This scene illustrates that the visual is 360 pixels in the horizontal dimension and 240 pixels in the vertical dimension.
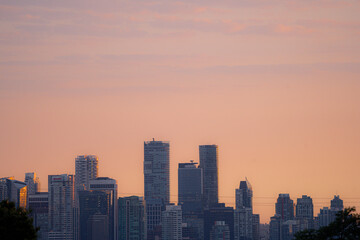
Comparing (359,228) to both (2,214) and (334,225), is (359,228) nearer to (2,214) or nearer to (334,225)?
(334,225)

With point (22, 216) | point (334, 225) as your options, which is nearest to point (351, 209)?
point (334, 225)

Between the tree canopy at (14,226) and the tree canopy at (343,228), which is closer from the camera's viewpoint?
the tree canopy at (14,226)

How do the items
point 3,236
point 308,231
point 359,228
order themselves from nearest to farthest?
1. point 3,236
2. point 359,228
3. point 308,231

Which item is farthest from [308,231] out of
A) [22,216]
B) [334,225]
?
[22,216]

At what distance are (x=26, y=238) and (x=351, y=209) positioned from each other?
40208 mm

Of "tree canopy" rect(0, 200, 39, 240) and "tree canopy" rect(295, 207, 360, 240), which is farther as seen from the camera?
"tree canopy" rect(295, 207, 360, 240)

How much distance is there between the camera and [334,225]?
103m

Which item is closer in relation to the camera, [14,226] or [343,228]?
[14,226]

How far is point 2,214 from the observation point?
294 ft

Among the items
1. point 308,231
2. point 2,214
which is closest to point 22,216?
point 2,214

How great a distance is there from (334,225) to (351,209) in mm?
3333

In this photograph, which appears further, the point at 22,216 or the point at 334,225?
the point at 334,225

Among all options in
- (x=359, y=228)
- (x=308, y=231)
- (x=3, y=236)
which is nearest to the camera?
(x=3, y=236)

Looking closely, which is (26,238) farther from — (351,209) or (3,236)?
(351,209)
